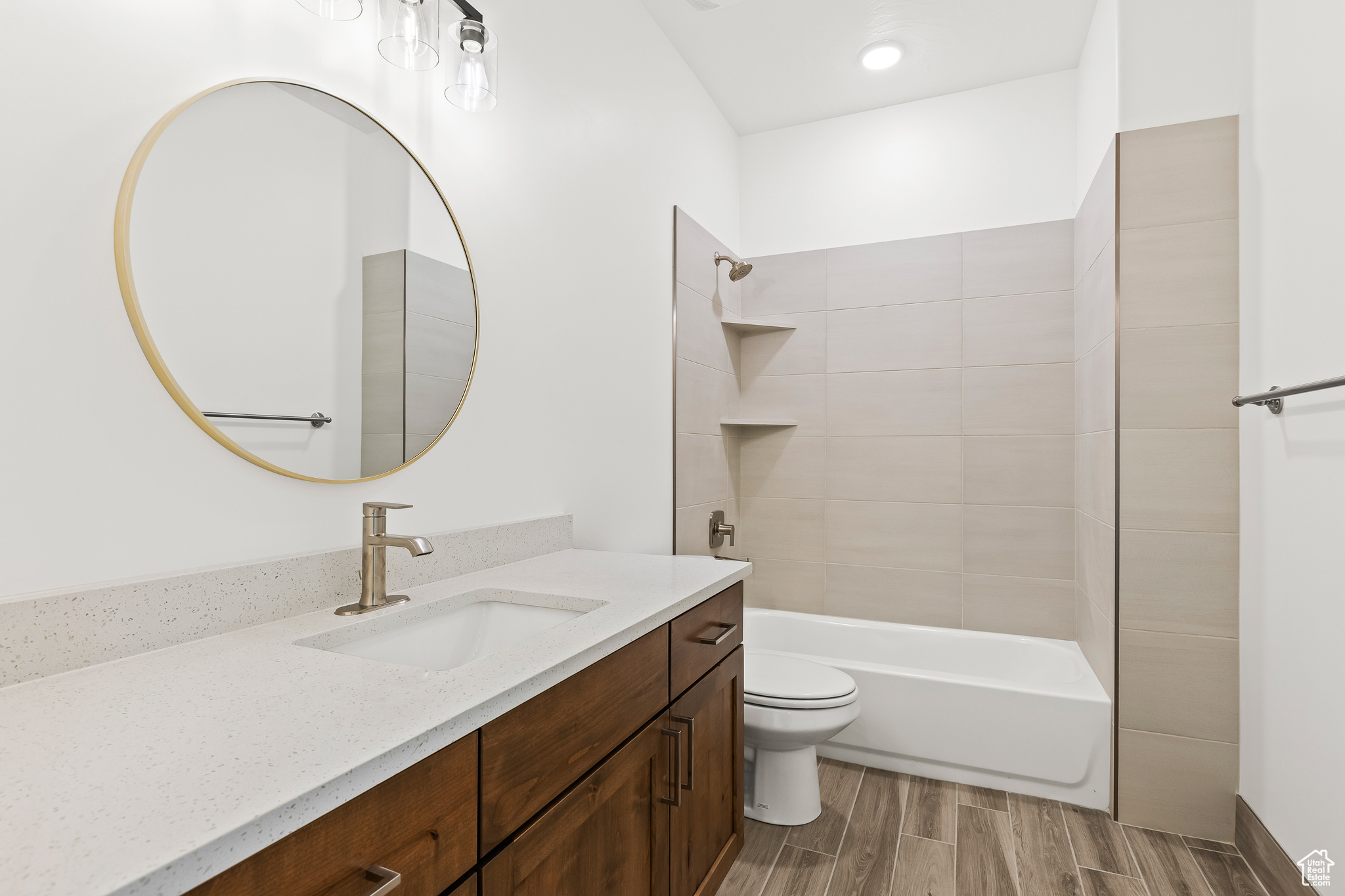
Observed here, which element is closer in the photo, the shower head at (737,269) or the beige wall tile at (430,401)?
the beige wall tile at (430,401)

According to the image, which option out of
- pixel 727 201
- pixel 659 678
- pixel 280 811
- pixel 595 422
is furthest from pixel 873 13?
pixel 280 811

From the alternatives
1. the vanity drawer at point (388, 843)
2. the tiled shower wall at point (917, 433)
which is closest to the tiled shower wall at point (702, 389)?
the tiled shower wall at point (917, 433)

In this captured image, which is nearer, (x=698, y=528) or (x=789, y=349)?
(x=698, y=528)

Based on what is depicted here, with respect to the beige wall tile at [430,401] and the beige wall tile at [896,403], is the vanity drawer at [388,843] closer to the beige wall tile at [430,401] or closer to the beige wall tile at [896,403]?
the beige wall tile at [430,401]

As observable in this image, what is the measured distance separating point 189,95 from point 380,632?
0.84 m

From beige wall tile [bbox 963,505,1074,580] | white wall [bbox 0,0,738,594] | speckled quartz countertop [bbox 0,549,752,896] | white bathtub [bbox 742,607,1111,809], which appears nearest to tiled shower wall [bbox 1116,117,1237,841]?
white bathtub [bbox 742,607,1111,809]

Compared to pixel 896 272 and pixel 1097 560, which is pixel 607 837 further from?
pixel 896 272

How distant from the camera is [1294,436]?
1.54 m

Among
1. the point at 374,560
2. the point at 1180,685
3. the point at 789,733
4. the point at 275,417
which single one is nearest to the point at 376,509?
the point at 374,560

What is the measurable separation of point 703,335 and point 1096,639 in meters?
1.79

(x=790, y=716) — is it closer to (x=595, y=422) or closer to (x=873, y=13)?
(x=595, y=422)

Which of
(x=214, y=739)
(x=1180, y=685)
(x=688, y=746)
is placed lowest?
(x=1180, y=685)

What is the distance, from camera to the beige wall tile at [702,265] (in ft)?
8.32

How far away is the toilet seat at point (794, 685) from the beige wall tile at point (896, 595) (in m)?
0.72
